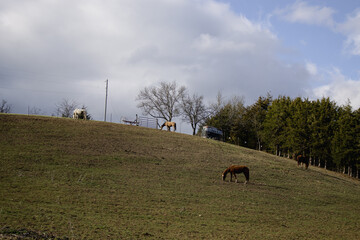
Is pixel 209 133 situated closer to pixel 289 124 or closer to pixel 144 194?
pixel 289 124

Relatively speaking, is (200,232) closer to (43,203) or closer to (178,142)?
(43,203)

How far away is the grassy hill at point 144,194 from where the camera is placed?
1220cm

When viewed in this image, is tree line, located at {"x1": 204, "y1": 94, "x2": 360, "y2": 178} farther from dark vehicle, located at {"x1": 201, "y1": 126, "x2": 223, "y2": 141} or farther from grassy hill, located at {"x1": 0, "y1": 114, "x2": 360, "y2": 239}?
grassy hill, located at {"x1": 0, "y1": 114, "x2": 360, "y2": 239}

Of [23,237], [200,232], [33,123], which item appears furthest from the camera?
[33,123]

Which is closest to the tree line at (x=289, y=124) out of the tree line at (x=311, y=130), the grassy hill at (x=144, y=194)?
the tree line at (x=311, y=130)

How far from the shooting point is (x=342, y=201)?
24203 millimetres

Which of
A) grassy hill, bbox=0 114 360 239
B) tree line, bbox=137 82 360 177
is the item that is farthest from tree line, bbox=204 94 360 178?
grassy hill, bbox=0 114 360 239

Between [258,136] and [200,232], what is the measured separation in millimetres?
60585

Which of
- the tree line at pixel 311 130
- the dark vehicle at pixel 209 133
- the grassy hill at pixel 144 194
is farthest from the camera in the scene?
the dark vehicle at pixel 209 133

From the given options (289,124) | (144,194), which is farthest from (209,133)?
(144,194)

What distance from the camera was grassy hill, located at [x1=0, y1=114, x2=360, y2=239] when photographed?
40.0 feet

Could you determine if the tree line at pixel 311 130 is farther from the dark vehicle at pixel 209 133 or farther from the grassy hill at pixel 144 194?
the grassy hill at pixel 144 194

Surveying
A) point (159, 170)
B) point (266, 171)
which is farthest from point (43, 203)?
point (266, 171)

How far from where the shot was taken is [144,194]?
1825cm
